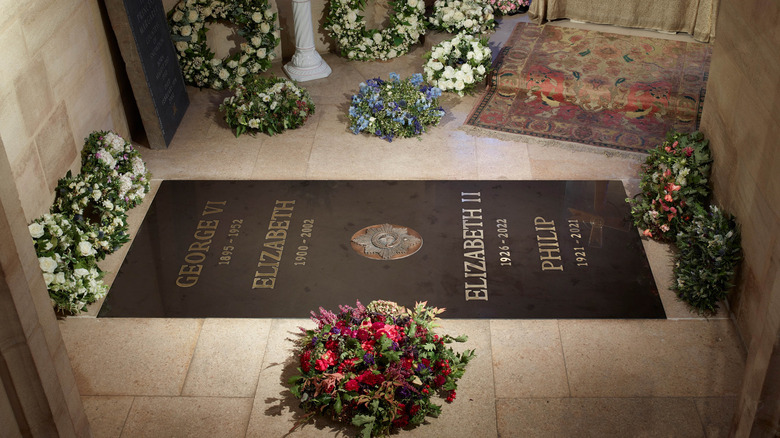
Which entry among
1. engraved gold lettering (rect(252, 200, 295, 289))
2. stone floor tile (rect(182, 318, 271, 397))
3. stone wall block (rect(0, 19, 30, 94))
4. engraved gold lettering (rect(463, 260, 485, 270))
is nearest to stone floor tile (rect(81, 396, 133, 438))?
stone floor tile (rect(182, 318, 271, 397))

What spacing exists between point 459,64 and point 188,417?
4330 millimetres

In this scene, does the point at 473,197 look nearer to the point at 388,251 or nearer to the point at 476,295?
the point at 388,251

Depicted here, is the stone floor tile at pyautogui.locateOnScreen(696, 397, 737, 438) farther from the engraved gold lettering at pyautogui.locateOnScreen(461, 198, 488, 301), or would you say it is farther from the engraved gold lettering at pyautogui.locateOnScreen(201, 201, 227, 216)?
the engraved gold lettering at pyautogui.locateOnScreen(201, 201, 227, 216)

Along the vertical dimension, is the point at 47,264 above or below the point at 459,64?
above

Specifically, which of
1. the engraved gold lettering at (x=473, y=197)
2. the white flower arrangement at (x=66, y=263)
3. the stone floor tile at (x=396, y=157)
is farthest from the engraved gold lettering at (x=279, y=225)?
the engraved gold lettering at (x=473, y=197)

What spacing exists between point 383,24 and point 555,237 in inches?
150

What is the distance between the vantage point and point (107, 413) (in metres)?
4.11

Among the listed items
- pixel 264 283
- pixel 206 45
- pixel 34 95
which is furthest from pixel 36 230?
pixel 206 45

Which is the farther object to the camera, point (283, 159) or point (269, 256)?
point (283, 159)

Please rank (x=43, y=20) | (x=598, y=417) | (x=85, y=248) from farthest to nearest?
1. (x=43, y=20)
2. (x=85, y=248)
3. (x=598, y=417)

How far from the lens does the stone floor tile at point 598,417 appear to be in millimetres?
3920

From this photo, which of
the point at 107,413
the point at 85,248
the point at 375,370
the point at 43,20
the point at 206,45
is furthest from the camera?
the point at 206,45

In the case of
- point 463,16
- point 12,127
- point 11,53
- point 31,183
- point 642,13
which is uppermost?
point 11,53

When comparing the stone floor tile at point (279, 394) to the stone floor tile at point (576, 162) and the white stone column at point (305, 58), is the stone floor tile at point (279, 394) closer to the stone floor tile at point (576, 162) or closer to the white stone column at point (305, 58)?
the stone floor tile at point (576, 162)
